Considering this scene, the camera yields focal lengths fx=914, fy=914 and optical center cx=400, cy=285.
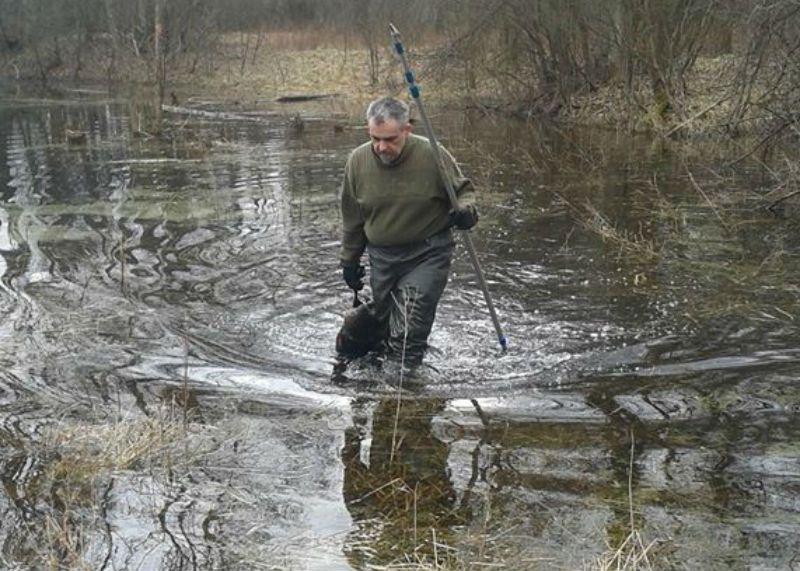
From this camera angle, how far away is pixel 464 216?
603 centimetres

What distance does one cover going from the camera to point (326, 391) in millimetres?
6285

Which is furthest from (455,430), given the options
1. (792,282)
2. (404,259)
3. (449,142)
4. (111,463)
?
(449,142)

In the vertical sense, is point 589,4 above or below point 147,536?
above

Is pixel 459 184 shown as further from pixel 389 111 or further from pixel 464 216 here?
pixel 389 111

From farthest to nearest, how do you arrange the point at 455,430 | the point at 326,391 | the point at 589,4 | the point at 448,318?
the point at 589,4, the point at 448,318, the point at 326,391, the point at 455,430

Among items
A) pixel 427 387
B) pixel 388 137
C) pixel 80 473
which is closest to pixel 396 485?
pixel 80 473

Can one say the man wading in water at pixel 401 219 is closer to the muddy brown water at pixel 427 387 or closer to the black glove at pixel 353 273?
the black glove at pixel 353 273

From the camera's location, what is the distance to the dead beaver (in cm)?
679

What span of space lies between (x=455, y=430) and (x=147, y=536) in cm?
205

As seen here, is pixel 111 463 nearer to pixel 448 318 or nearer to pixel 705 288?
pixel 448 318

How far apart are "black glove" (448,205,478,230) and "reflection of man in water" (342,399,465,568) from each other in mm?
1189

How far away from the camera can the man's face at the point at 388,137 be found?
5.84 meters

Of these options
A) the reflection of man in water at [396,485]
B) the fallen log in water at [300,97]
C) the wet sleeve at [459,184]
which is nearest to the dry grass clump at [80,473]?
the reflection of man in water at [396,485]

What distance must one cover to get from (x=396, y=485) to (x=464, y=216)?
2.05 meters
